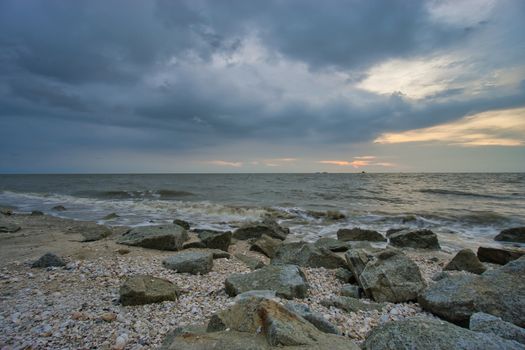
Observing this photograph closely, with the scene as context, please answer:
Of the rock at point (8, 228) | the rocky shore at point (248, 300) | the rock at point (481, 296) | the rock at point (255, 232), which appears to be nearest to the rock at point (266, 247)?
the rocky shore at point (248, 300)

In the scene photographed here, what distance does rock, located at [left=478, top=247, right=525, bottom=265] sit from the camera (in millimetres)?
8578

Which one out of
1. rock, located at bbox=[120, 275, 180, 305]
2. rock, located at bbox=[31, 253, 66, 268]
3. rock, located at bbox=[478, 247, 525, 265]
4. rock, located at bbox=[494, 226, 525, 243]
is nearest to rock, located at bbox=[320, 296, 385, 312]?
rock, located at bbox=[120, 275, 180, 305]

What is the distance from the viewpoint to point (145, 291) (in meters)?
4.56

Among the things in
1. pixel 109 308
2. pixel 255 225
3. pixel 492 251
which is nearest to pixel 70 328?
pixel 109 308

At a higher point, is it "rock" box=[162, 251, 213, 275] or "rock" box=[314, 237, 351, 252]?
"rock" box=[162, 251, 213, 275]

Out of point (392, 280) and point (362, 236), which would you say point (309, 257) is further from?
point (362, 236)

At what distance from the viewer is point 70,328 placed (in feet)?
12.3

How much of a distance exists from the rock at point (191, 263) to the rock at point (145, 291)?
150 cm

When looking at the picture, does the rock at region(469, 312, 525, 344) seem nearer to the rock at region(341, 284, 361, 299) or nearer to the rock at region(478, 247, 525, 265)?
the rock at region(341, 284, 361, 299)

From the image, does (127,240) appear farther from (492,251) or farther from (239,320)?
(492,251)

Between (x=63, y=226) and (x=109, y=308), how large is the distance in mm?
11460

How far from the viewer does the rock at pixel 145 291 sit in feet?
14.7

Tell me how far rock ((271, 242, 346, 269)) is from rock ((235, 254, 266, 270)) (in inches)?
17.5

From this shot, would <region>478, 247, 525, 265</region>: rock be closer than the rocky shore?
No
